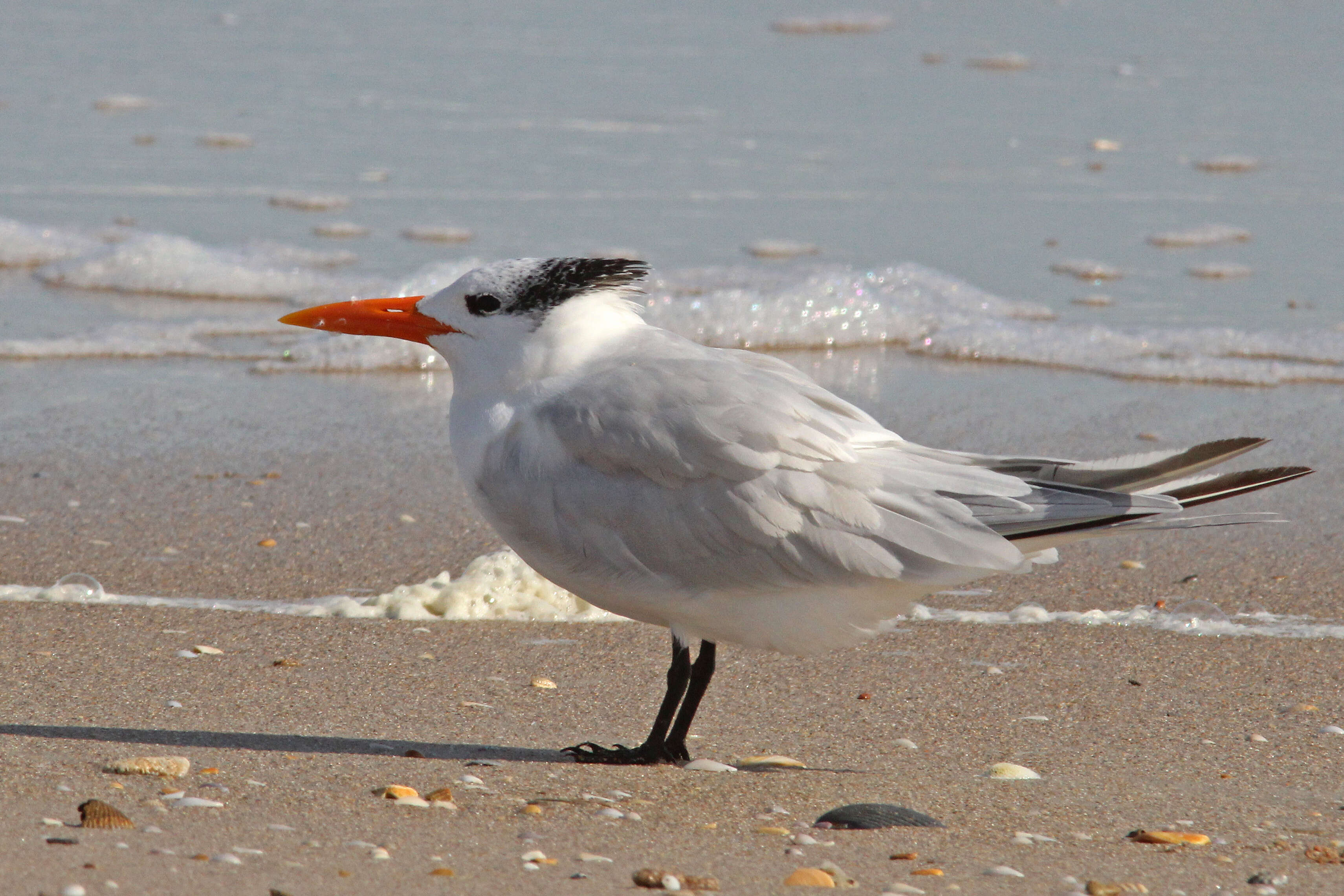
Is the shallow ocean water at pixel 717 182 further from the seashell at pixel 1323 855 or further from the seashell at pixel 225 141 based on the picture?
the seashell at pixel 1323 855

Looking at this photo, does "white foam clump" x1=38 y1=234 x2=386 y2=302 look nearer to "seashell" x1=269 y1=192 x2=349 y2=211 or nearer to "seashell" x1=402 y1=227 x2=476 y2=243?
"seashell" x1=402 y1=227 x2=476 y2=243

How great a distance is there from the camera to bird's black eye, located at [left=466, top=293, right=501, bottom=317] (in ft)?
12.1

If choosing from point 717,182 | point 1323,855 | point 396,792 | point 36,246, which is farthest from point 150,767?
point 717,182

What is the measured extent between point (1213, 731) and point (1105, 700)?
0.92ft

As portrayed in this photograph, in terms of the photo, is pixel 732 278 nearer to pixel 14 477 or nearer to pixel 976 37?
pixel 14 477

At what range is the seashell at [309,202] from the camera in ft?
29.8

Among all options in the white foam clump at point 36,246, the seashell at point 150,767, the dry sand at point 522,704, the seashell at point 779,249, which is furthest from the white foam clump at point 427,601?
the white foam clump at point 36,246

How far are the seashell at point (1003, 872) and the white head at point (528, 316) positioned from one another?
4.69 feet

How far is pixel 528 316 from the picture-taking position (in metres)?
3.65

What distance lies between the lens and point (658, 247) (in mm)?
8164

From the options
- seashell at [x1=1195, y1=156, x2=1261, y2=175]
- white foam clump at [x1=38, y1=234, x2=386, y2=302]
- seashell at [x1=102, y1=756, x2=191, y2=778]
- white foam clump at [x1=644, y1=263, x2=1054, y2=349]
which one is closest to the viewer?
seashell at [x1=102, y1=756, x2=191, y2=778]

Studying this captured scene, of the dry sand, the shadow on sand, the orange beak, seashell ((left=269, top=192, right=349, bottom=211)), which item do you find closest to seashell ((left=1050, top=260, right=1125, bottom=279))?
the dry sand

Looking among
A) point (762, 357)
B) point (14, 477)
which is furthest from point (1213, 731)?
point (14, 477)

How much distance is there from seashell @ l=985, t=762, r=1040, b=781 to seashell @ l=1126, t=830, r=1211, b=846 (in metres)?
0.38
